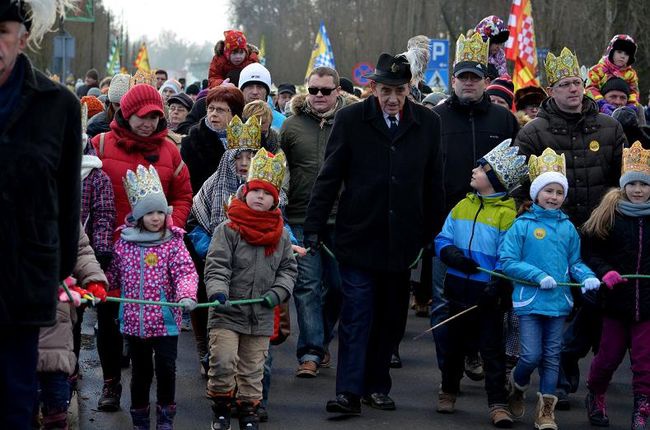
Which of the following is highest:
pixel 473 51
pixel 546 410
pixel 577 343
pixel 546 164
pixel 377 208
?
pixel 473 51

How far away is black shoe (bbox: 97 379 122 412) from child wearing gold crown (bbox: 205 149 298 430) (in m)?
0.99

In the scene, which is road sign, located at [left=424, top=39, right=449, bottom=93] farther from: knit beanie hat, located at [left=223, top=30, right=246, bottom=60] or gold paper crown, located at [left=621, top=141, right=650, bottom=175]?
gold paper crown, located at [left=621, top=141, right=650, bottom=175]

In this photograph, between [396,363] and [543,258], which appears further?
[396,363]

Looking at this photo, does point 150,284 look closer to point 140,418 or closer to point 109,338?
point 140,418

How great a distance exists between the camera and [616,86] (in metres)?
11.9

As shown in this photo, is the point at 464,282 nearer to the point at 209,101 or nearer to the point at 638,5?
the point at 209,101

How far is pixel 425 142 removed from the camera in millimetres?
8656

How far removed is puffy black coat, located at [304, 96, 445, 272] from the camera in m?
8.53

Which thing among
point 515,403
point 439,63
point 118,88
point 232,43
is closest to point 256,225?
point 515,403

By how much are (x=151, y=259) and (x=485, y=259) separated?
2.17 metres

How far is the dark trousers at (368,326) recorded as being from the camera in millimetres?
8570

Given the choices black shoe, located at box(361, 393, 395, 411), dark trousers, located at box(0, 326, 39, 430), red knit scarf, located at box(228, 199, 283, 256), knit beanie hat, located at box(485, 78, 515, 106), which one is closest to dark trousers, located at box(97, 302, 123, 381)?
red knit scarf, located at box(228, 199, 283, 256)

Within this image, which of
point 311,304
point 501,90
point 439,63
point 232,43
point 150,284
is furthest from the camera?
point 439,63

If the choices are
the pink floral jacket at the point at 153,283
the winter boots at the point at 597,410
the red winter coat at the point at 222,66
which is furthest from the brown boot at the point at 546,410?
the red winter coat at the point at 222,66
